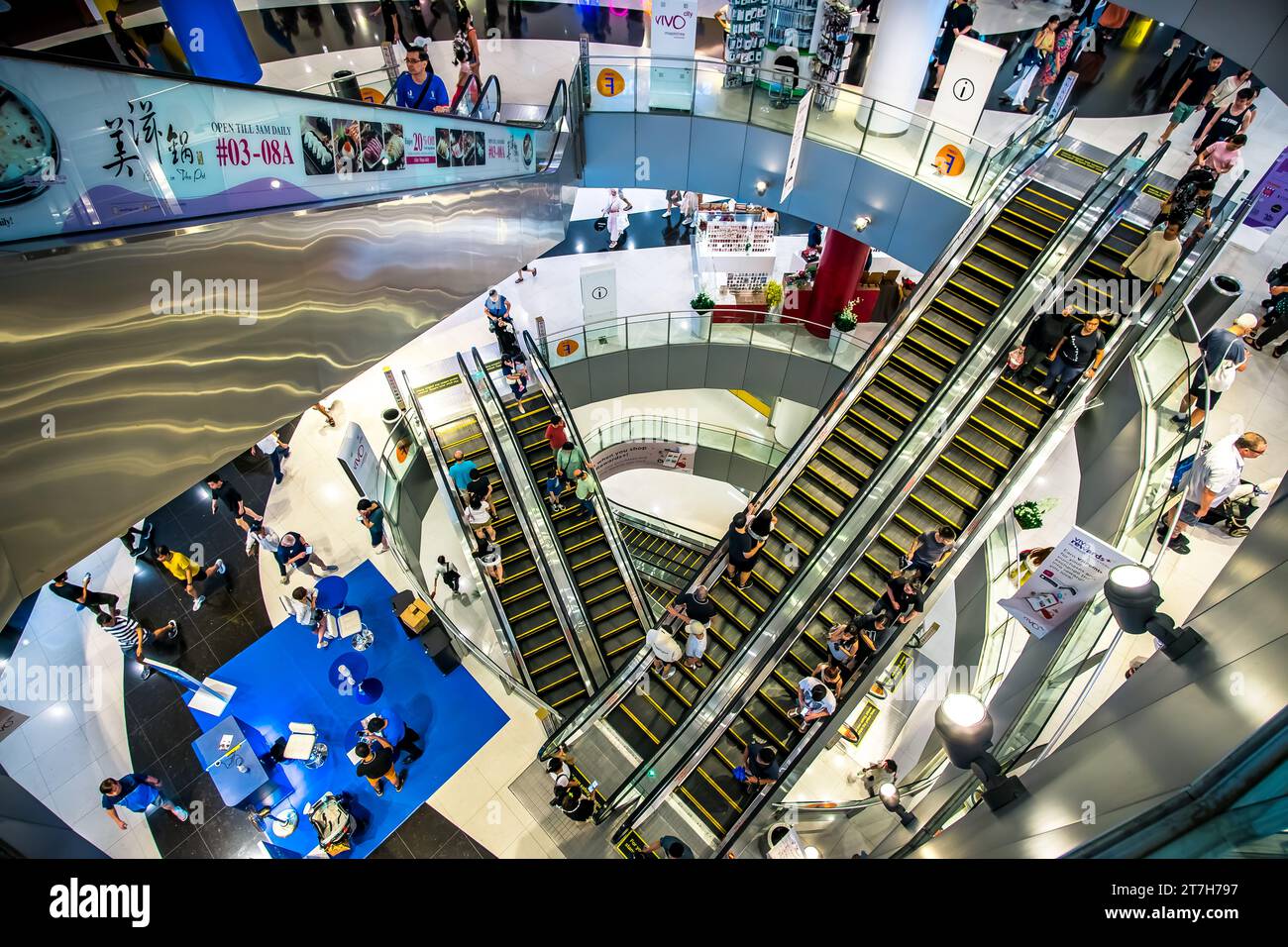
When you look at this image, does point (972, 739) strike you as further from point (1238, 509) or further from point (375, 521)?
point (375, 521)

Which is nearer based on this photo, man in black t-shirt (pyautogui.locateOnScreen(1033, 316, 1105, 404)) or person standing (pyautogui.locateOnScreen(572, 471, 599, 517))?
man in black t-shirt (pyautogui.locateOnScreen(1033, 316, 1105, 404))

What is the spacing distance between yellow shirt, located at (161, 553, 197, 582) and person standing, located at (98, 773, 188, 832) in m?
3.07

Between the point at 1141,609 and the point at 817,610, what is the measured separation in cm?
392

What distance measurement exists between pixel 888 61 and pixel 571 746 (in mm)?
12775

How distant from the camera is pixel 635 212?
19.4 m

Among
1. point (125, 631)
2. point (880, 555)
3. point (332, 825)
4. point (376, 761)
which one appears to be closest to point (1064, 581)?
point (880, 555)

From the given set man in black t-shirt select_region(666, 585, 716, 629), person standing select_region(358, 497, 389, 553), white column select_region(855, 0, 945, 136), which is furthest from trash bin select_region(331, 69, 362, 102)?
white column select_region(855, 0, 945, 136)

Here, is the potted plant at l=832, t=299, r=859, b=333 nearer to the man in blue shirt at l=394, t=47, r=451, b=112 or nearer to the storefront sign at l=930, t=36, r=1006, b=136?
the storefront sign at l=930, t=36, r=1006, b=136

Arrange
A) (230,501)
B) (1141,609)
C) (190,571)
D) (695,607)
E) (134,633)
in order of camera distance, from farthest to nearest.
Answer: (230,501) → (190,571) → (134,633) → (695,607) → (1141,609)

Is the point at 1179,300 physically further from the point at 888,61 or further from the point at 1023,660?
the point at 888,61

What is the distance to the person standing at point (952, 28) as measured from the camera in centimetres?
1496

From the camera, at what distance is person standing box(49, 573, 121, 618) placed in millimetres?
10242

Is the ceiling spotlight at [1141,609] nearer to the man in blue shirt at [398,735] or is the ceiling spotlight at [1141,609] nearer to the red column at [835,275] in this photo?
the man in blue shirt at [398,735]

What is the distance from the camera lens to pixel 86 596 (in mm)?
10312
